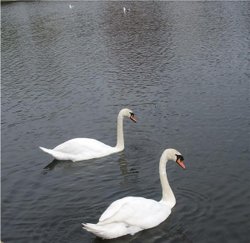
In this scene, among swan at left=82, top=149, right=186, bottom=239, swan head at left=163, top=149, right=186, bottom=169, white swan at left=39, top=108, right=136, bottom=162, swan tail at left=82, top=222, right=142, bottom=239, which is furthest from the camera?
white swan at left=39, top=108, right=136, bottom=162

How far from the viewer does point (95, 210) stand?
13.4m

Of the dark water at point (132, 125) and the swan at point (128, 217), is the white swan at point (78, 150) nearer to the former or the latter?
the dark water at point (132, 125)

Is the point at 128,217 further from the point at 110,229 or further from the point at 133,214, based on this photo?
the point at 110,229

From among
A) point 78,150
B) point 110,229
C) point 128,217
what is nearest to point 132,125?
point 78,150

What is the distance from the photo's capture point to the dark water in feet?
42.5

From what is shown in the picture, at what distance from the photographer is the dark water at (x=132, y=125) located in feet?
42.5

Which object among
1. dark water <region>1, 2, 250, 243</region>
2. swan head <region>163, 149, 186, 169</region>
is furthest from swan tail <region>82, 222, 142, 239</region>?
swan head <region>163, 149, 186, 169</region>

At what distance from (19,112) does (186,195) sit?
12.6 m

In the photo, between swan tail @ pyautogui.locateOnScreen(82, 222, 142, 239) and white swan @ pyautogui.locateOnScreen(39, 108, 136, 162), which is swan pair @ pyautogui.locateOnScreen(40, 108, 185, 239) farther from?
white swan @ pyautogui.locateOnScreen(39, 108, 136, 162)

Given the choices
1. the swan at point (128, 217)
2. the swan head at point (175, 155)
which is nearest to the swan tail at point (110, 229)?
the swan at point (128, 217)

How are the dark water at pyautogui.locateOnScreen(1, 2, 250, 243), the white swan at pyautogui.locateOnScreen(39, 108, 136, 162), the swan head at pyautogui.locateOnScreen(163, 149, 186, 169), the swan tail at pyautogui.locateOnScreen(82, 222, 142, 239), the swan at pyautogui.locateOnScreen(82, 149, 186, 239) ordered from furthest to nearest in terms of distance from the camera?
the white swan at pyautogui.locateOnScreen(39, 108, 136, 162) < the swan head at pyautogui.locateOnScreen(163, 149, 186, 169) < the dark water at pyautogui.locateOnScreen(1, 2, 250, 243) < the swan at pyautogui.locateOnScreen(82, 149, 186, 239) < the swan tail at pyautogui.locateOnScreen(82, 222, 142, 239)

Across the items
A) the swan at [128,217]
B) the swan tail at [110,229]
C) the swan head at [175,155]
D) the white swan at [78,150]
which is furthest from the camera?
the white swan at [78,150]

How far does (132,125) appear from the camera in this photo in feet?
67.1

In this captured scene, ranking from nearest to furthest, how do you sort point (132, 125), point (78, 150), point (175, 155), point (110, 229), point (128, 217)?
point (110, 229) < point (128, 217) < point (175, 155) < point (78, 150) < point (132, 125)
